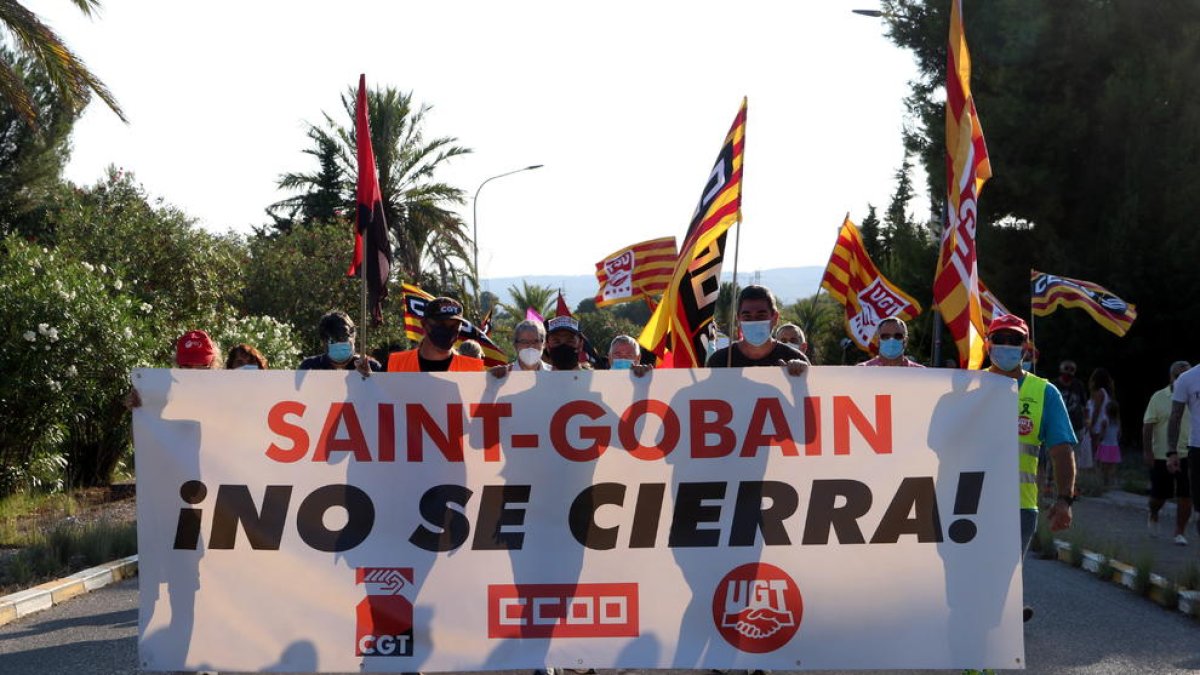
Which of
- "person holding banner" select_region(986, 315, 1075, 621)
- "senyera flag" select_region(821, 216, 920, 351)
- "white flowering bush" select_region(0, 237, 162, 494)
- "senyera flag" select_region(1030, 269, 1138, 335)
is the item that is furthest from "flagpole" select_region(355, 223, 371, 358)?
"senyera flag" select_region(1030, 269, 1138, 335)

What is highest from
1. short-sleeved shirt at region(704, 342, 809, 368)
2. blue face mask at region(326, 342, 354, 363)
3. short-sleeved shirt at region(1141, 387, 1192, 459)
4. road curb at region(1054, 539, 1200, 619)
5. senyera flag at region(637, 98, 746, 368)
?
senyera flag at region(637, 98, 746, 368)

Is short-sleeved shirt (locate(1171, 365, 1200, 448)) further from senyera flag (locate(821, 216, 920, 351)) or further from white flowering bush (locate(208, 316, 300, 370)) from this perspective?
white flowering bush (locate(208, 316, 300, 370))

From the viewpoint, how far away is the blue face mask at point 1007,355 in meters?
7.15

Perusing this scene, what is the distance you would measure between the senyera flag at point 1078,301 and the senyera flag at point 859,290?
8.34 feet

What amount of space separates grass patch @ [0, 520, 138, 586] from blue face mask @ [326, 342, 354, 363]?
9.12 feet

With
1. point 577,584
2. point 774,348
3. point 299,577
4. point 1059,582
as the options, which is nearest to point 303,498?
point 299,577

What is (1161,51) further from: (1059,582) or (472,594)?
(472,594)

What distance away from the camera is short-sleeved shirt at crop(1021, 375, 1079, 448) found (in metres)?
7.10

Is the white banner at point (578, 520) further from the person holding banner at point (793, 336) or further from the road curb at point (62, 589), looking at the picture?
the person holding banner at point (793, 336)

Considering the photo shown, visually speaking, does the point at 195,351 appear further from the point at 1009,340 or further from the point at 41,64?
the point at 41,64

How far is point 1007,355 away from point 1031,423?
37cm

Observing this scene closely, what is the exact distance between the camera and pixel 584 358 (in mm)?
13500

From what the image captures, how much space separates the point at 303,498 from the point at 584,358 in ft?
24.2

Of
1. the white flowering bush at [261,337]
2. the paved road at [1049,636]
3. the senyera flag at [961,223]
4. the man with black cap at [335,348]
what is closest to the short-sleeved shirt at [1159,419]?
the paved road at [1049,636]
